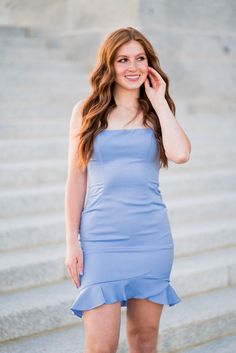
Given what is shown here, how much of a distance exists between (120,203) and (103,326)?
52 cm

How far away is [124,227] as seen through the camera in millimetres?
2490

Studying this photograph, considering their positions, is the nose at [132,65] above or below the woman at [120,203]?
above

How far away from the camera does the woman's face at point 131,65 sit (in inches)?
102

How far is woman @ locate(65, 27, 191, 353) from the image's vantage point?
96.8 inches

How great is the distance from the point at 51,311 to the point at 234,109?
4.26 meters

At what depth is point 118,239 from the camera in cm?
249

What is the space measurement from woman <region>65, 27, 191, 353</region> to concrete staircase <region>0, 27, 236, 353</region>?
1007mm

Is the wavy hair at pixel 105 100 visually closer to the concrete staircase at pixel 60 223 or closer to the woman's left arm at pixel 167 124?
the woman's left arm at pixel 167 124

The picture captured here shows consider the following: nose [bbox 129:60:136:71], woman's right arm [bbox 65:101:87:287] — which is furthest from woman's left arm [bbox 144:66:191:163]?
woman's right arm [bbox 65:101:87:287]

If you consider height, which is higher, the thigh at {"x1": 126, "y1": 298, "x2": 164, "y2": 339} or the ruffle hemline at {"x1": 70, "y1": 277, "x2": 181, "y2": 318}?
the ruffle hemline at {"x1": 70, "y1": 277, "x2": 181, "y2": 318}

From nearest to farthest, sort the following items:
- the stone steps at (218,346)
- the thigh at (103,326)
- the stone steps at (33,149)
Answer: the thigh at (103,326), the stone steps at (218,346), the stone steps at (33,149)

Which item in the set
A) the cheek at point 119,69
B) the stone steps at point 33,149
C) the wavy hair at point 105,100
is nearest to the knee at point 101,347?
the wavy hair at point 105,100

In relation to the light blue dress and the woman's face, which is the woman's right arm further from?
the woman's face

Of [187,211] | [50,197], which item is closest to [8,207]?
[50,197]
